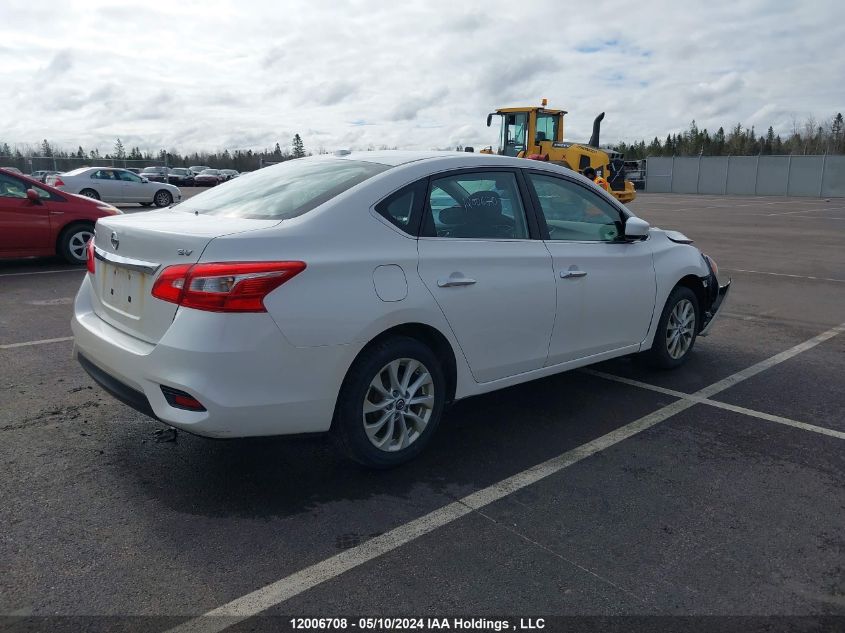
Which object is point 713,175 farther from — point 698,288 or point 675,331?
point 675,331

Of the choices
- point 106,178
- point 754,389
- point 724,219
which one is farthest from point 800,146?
point 754,389

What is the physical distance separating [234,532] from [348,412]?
2.50 ft

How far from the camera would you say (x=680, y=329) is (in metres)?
5.73

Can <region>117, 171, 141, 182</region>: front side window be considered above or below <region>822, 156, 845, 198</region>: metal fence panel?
below

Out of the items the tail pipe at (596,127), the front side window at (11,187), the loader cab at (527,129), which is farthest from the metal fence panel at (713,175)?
the front side window at (11,187)

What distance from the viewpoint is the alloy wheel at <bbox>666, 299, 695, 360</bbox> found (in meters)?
5.63

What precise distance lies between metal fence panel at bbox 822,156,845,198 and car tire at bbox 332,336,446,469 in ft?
176

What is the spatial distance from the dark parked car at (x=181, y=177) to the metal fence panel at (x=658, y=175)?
36.4 m

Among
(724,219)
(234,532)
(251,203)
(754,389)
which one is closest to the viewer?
(234,532)

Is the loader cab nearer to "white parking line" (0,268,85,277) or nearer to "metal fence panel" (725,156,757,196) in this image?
"white parking line" (0,268,85,277)

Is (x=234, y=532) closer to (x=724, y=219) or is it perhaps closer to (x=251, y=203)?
(x=251, y=203)

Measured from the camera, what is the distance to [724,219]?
24.6m

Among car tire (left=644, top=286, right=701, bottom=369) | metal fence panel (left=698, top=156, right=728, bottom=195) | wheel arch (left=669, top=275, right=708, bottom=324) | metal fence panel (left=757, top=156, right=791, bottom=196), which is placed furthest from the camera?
Result: metal fence panel (left=698, top=156, right=728, bottom=195)

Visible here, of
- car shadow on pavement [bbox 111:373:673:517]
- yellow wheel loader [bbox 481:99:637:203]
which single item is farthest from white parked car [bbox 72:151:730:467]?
yellow wheel loader [bbox 481:99:637:203]
